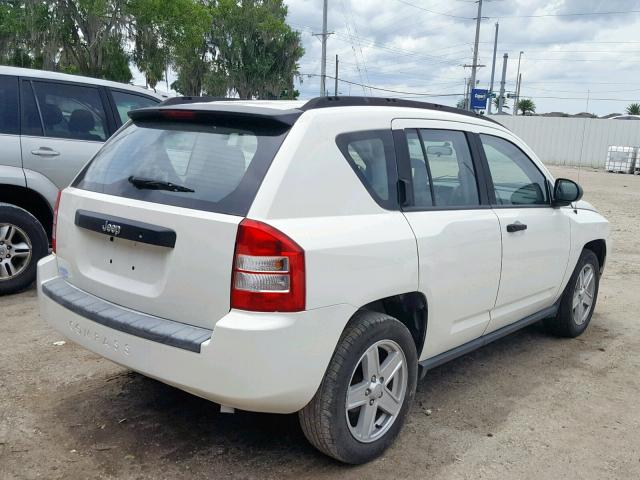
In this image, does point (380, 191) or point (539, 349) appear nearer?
point (380, 191)

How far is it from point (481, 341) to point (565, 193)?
4.43ft

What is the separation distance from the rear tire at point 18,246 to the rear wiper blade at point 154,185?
2.97 metres

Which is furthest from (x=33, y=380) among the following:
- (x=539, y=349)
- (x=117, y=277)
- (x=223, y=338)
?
(x=539, y=349)

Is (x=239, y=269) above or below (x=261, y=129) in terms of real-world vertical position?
below

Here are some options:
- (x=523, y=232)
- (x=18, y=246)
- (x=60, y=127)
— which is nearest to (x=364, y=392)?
(x=523, y=232)

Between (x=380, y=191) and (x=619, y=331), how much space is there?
348 centimetres

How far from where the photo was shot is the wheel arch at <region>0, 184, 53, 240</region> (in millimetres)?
5676

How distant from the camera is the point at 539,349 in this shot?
4.97 meters

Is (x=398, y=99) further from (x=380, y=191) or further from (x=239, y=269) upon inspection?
(x=239, y=269)

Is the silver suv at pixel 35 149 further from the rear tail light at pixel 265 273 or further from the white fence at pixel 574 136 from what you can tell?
the white fence at pixel 574 136

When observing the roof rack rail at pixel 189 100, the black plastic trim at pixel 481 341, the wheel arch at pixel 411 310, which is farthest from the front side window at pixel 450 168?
the roof rack rail at pixel 189 100

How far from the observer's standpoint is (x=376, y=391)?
308cm

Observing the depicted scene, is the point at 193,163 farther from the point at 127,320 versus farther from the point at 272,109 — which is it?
the point at 127,320

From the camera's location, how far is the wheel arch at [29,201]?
5676 mm
